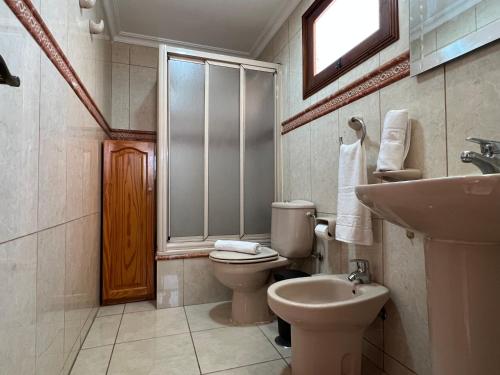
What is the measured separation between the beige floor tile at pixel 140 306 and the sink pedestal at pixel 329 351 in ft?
4.44

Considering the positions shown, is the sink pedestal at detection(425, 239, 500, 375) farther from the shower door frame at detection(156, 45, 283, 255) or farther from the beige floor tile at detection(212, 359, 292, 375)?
the shower door frame at detection(156, 45, 283, 255)

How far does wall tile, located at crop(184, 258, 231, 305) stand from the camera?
2.19 metres

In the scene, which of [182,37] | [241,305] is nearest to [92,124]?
[182,37]

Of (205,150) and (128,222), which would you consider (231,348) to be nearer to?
(128,222)

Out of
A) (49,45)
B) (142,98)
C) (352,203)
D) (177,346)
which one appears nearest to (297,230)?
(352,203)

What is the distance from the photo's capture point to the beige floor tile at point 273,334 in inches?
60.9

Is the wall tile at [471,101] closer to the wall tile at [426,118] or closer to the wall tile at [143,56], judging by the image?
the wall tile at [426,118]

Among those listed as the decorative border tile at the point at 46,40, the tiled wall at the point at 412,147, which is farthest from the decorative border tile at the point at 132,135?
the tiled wall at the point at 412,147

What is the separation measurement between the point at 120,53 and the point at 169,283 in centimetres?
220

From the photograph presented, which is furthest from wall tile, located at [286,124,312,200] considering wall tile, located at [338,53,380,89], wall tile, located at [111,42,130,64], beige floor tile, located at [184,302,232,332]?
wall tile, located at [111,42,130,64]

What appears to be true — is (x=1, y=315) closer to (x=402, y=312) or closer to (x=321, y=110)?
(x=402, y=312)

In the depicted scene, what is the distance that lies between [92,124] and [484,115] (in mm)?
2085

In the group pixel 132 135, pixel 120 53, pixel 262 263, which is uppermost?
pixel 120 53

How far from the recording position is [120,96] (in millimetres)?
2697
